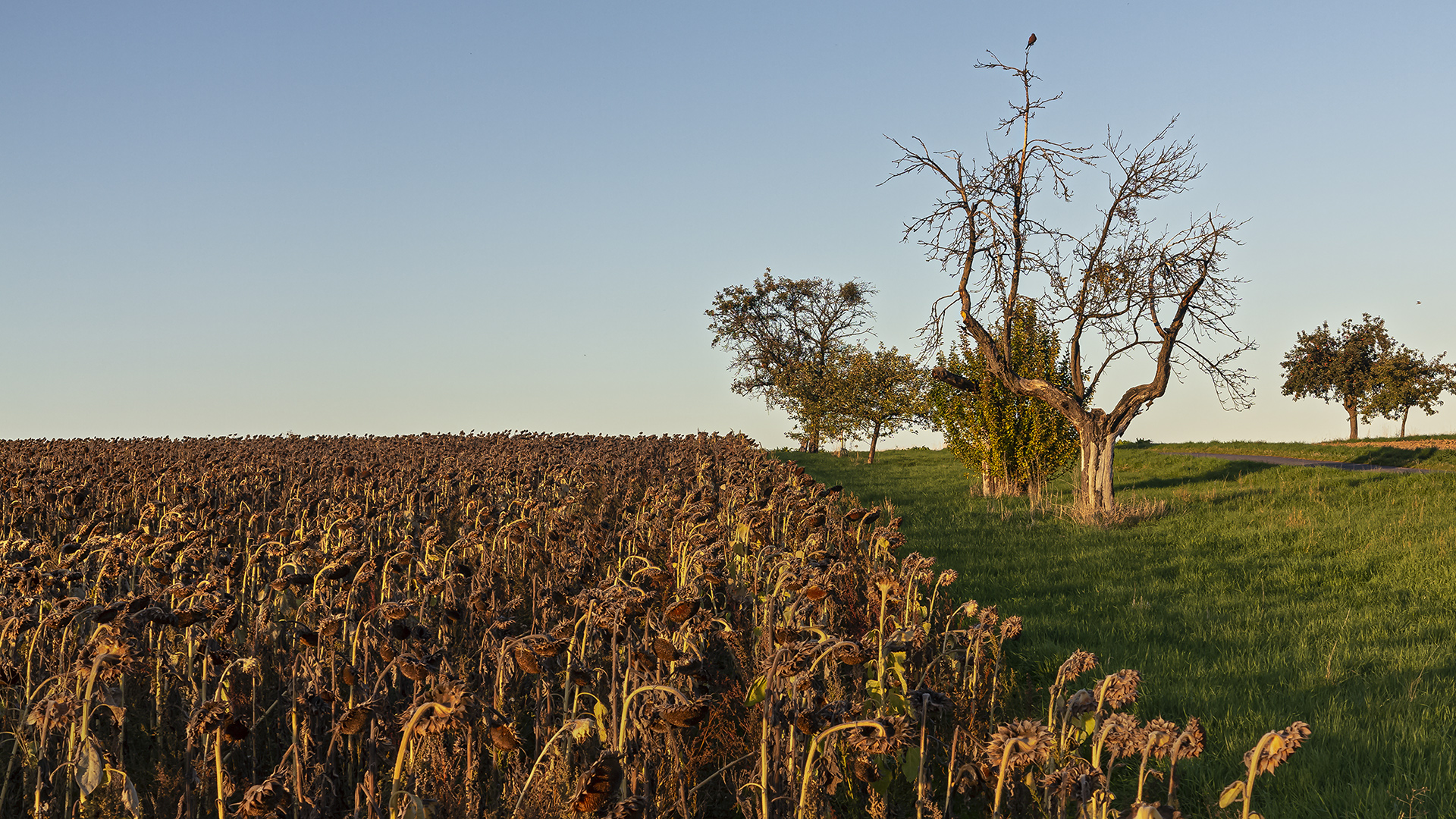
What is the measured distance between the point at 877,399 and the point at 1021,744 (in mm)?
33842

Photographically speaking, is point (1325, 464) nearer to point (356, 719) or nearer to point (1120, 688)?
point (1120, 688)

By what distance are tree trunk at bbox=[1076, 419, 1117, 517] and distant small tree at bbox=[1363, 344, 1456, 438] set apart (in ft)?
144

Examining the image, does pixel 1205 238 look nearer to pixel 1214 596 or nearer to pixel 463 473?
pixel 1214 596

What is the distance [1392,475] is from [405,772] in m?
22.6

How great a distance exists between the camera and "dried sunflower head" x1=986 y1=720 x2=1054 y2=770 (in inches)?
110

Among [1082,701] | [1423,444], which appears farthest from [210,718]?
[1423,444]

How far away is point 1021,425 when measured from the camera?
20.4m

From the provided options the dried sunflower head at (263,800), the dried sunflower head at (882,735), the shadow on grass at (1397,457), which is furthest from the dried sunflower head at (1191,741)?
the shadow on grass at (1397,457)

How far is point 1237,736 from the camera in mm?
5051

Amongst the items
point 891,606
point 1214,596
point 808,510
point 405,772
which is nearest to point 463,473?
point 808,510

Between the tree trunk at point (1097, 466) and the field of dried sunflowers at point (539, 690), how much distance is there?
916cm

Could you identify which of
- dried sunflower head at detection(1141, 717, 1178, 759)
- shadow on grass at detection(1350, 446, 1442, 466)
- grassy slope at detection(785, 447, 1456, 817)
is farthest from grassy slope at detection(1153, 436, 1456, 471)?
dried sunflower head at detection(1141, 717, 1178, 759)

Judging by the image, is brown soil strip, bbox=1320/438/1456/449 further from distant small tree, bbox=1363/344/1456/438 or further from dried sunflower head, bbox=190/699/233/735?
dried sunflower head, bbox=190/699/233/735

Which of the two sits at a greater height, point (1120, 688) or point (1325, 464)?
point (1325, 464)
